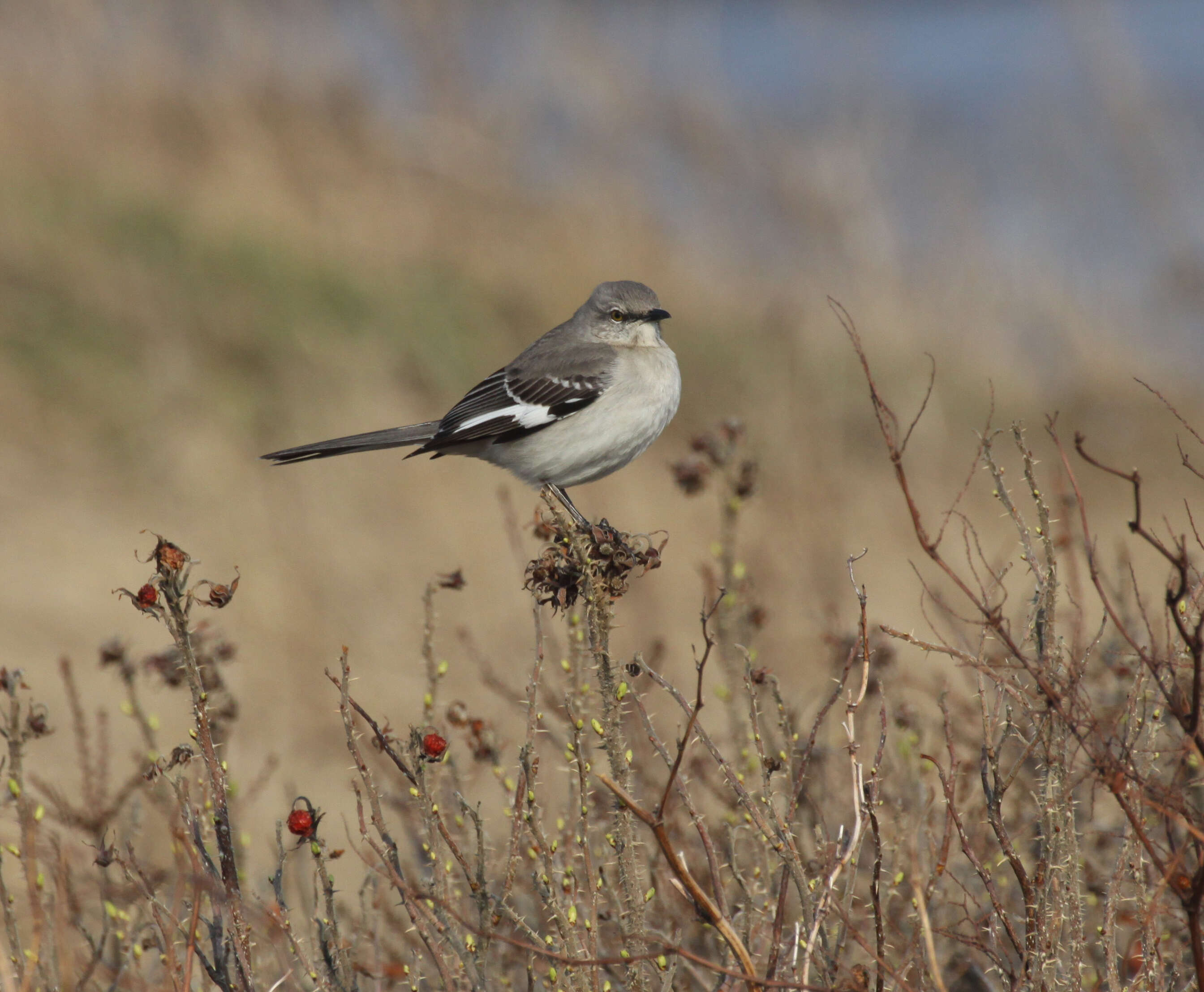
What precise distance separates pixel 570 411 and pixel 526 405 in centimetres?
23

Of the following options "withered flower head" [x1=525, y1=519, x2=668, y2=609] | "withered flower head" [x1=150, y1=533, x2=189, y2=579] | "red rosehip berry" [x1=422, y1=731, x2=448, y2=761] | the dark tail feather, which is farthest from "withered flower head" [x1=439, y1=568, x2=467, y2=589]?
the dark tail feather

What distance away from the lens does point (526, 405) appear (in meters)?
4.98

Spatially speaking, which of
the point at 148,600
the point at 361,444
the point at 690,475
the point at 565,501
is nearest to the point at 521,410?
the point at 565,501

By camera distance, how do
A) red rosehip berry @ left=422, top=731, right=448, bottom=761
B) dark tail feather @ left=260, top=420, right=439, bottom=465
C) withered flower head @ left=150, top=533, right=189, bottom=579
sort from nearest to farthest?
withered flower head @ left=150, top=533, right=189, bottom=579 < red rosehip berry @ left=422, top=731, right=448, bottom=761 < dark tail feather @ left=260, top=420, right=439, bottom=465

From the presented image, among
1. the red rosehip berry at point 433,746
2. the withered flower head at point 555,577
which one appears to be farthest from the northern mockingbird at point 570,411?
the red rosehip berry at point 433,746

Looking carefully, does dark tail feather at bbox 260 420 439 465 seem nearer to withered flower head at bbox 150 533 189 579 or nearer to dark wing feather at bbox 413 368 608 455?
dark wing feather at bbox 413 368 608 455

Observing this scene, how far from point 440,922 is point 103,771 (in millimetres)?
1758

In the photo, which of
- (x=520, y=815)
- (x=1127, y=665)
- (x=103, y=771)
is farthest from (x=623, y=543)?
(x=103, y=771)

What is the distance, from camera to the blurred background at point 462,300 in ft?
27.8

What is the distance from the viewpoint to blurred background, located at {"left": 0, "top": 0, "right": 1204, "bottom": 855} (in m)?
8.47

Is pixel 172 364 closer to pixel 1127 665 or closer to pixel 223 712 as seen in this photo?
pixel 223 712

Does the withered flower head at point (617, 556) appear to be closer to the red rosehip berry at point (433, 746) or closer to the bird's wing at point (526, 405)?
the red rosehip berry at point (433, 746)

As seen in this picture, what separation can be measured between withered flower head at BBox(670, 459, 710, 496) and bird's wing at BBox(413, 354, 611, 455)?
940mm

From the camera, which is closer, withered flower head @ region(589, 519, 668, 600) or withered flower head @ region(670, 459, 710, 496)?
withered flower head @ region(589, 519, 668, 600)
